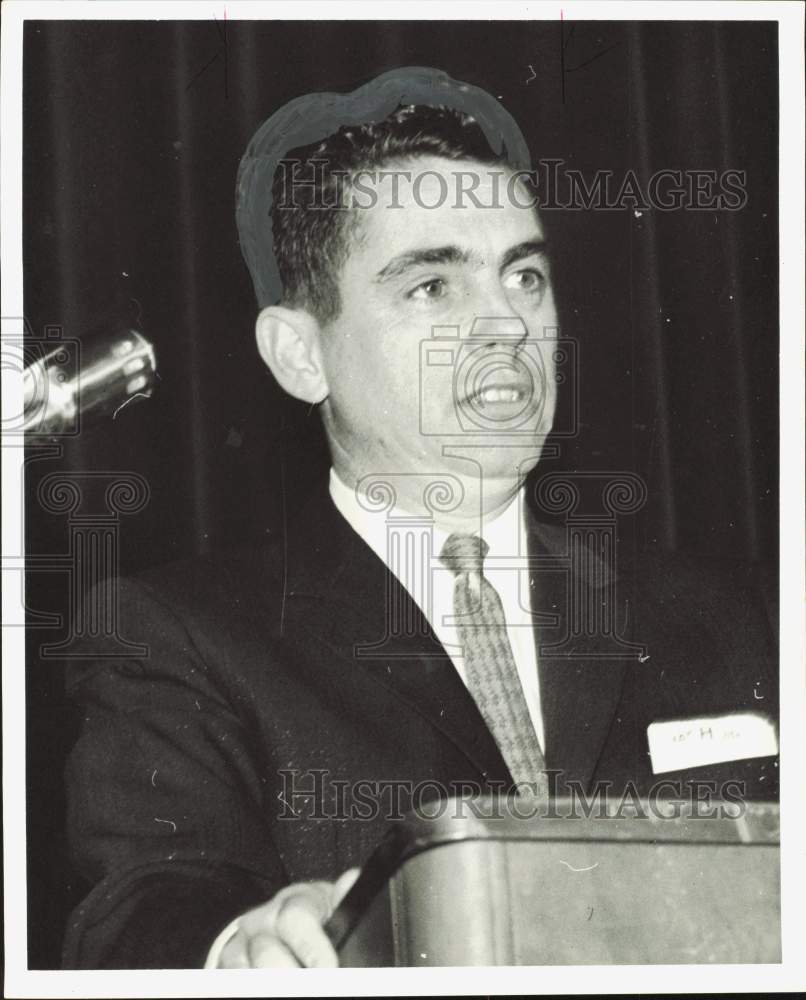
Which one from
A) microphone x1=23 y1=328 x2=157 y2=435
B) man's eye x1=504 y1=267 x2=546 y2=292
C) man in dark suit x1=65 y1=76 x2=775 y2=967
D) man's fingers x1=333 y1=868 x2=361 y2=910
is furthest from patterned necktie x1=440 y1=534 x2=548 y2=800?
microphone x1=23 y1=328 x2=157 y2=435

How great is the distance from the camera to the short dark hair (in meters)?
1.74

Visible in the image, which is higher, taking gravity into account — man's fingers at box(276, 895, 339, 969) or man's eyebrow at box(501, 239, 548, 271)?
man's eyebrow at box(501, 239, 548, 271)

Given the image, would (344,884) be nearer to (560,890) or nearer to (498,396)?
(560,890)

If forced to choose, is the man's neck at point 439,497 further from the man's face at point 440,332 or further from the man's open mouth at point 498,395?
the man's open mouth at point 498,395

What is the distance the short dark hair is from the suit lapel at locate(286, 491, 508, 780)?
0.33 metres

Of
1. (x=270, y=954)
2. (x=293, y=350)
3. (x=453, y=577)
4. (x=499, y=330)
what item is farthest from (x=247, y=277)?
(x=270, y=954)

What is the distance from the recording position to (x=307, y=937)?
175cm

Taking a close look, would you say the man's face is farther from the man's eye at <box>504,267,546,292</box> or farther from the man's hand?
the man's hand

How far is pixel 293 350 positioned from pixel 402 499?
291 mm

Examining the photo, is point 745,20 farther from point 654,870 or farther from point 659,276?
point 654,870

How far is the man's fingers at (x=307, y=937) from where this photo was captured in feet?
5.68

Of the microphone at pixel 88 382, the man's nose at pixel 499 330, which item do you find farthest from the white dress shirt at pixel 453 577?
the microphone at pixel 88 382

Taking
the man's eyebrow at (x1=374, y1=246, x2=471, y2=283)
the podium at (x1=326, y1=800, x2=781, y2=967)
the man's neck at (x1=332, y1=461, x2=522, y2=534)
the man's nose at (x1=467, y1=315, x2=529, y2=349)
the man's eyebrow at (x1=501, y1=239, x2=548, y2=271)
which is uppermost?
the man's eyebrow at (x1=501, y1=239, x2=548, y2=271)

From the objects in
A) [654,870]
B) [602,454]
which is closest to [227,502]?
[602,454]
